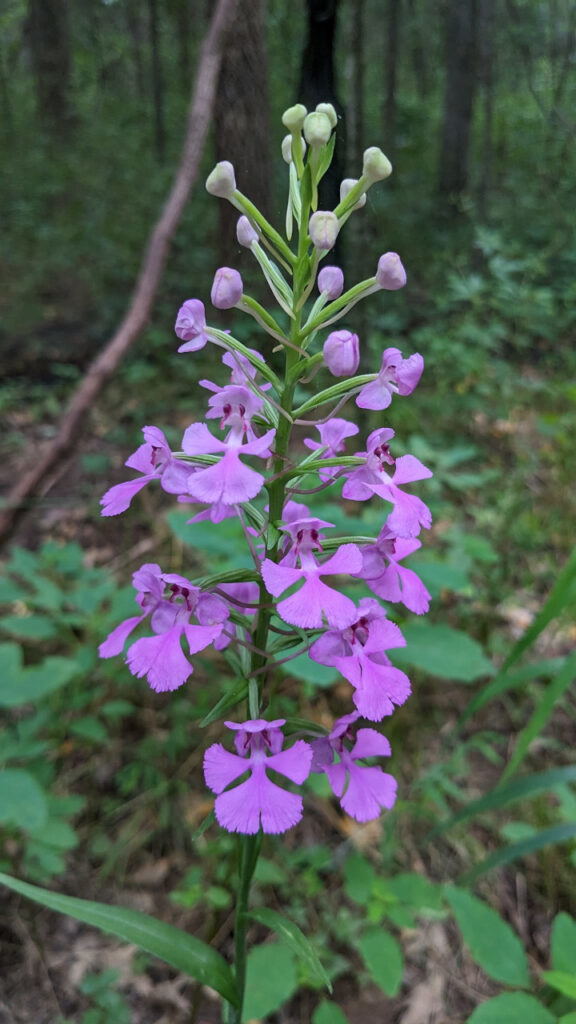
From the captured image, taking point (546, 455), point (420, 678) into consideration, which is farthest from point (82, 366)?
point (420, 678)

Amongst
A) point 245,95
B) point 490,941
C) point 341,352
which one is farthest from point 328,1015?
point 245,95

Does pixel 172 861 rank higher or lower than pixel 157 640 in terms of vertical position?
lower

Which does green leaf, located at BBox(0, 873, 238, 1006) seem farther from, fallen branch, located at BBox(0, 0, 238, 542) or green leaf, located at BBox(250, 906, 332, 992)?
fallen branch, located at BBox(0, 0, 238, 542)

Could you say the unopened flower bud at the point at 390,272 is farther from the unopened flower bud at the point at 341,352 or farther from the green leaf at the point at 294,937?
the green leaf at the point at 294,937

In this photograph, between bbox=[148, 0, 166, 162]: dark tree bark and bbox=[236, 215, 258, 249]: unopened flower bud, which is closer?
bbox=[236, 215, 258, 249]: unopened flower bud

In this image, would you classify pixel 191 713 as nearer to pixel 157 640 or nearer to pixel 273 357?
pixel 157 640

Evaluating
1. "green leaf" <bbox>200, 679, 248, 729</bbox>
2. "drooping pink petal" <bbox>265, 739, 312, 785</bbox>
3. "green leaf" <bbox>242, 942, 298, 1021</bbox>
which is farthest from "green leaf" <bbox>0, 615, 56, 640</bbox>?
"drooping pink petal" <bbox>265, 739, 312, 785</bbox>
